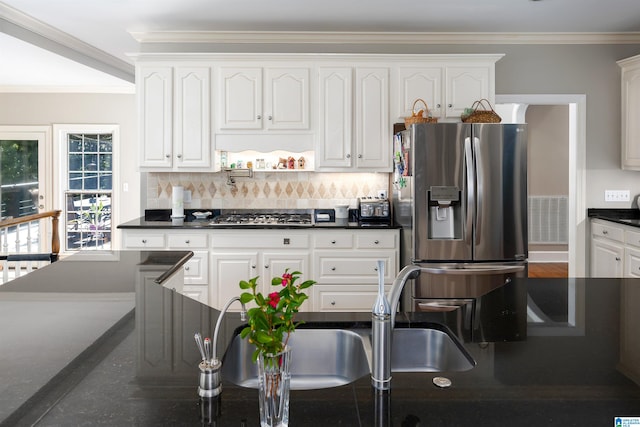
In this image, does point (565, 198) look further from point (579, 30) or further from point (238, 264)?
point (238, 264)

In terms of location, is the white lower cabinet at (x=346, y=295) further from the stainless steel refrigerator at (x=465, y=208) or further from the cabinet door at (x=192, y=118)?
the cabinet door at (x=192, y=118)

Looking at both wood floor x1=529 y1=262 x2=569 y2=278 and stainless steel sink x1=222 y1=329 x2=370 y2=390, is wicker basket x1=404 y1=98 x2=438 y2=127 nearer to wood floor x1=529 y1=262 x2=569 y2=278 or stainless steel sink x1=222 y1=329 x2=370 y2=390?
stainless steel sink x1=222 y1=329 x2=370 y2=390

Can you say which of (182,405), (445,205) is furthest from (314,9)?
(182,405)

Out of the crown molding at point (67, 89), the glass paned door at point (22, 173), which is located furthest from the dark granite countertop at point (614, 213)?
the glass paned door at point (22, 173)

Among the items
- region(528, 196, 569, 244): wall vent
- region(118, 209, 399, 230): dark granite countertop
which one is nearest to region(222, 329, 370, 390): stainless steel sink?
region(118, 209, 399, 230): dark granite countertop

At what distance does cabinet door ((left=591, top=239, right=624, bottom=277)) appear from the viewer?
13.0 feet

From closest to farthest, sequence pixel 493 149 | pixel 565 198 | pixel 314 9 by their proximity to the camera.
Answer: pixel 493 149 < pixel 314 9 < pixel 565 198

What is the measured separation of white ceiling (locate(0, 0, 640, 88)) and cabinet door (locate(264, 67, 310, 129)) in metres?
0.42

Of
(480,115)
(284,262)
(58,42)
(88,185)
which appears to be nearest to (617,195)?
(480,115)

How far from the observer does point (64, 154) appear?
22.6 feet

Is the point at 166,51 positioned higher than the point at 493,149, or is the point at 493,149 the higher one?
the point at 166,51

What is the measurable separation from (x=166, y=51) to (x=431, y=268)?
2.93 metres

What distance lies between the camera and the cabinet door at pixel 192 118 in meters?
4.11

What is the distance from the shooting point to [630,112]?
13.9 feet
